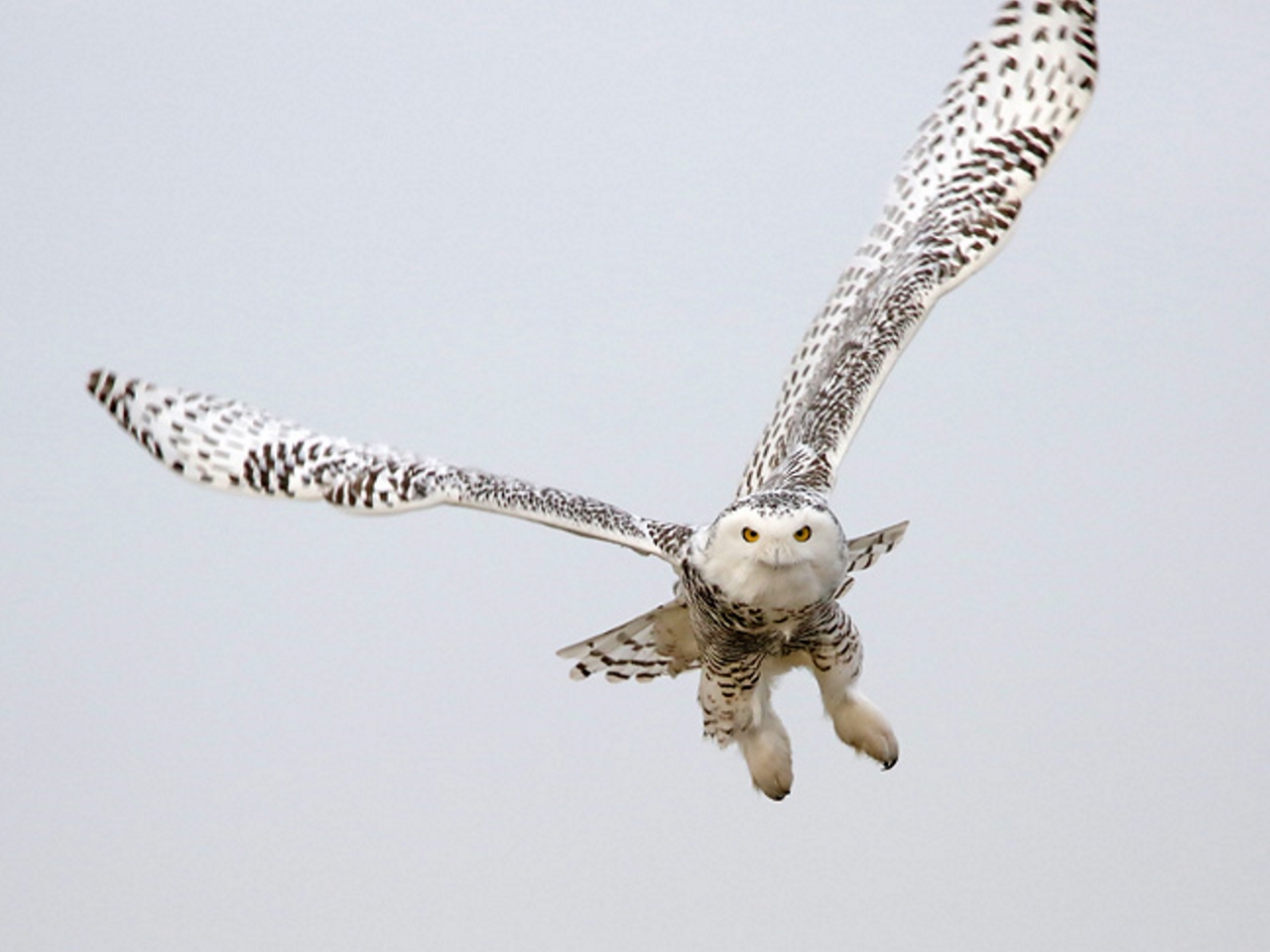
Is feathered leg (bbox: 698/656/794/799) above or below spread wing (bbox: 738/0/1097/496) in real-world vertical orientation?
below

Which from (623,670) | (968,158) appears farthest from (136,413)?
(968,158)

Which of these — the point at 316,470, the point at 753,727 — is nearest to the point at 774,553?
the point at 753,727

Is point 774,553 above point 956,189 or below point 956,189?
below

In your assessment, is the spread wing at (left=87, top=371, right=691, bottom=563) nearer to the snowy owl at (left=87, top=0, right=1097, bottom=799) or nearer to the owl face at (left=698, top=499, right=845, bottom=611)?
the snowy owl at (left=87, top=0, right=1097, bottom=799)

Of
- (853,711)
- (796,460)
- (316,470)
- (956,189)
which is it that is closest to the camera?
(796,460)

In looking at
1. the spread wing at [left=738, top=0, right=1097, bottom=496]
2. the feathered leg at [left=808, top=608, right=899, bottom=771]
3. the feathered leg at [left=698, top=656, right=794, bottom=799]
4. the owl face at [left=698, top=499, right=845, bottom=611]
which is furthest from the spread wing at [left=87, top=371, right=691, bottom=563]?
the spread wing at [left=738, top=0, right=1097, bottom=496]

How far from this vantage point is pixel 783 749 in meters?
7.81

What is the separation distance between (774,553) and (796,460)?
1.15m

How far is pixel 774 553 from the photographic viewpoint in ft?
21.6

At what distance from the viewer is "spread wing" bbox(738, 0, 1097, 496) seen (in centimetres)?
824

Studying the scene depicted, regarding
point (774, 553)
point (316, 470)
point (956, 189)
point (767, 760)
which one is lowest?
point (767, 760)

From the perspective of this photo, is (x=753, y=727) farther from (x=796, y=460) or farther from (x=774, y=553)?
(x=774, y=553)

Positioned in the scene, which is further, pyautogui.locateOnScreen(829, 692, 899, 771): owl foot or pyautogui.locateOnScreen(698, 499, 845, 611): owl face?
pyautogui.locateOnScreen(829, 692, 899, 771): owl foot

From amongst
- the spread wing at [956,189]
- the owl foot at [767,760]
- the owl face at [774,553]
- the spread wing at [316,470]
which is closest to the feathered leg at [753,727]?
the owl foot at [767,760]
